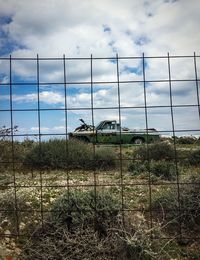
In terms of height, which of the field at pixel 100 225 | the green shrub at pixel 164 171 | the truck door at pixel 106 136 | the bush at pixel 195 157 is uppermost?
the truck door at pixel 106 136

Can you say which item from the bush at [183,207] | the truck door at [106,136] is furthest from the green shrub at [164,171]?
the bush at [183,207]

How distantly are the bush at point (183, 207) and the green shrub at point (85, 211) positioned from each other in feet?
2.13

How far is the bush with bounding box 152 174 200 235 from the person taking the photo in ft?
15.5

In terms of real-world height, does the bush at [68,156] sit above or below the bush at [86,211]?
above

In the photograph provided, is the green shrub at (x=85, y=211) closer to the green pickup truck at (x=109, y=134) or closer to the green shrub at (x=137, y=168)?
the green pickup truck at (x=109, y=134)

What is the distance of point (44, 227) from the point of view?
4441mm

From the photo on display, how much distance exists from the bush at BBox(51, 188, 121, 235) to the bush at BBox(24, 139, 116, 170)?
5.16 m

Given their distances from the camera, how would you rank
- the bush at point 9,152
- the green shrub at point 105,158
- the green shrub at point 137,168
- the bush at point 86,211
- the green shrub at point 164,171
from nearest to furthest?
the bush at point 86,211, the green shrub at point 164,171, the bush at point 9,152, the green shrub at point 137,168, the green shrub at point 105,158

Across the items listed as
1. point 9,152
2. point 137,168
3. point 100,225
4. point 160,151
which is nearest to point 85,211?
point 100,225

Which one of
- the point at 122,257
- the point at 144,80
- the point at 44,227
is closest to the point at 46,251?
the point at 44,227

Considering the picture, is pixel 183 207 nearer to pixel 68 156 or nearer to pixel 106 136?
pixel 106 136

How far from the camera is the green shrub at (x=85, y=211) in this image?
14.3 ft

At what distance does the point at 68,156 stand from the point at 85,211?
6.06 m

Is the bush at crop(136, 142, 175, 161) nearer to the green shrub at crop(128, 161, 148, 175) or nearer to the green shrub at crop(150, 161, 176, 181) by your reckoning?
the green shrub at crop(128, 161, 148, 175)
